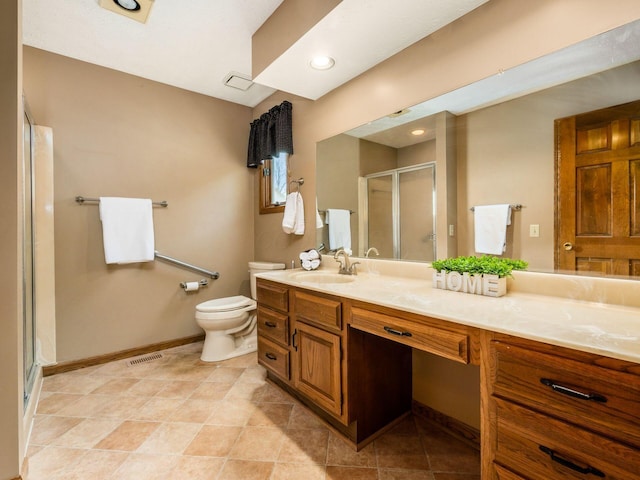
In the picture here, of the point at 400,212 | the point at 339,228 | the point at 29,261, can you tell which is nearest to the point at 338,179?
the point at 339,228

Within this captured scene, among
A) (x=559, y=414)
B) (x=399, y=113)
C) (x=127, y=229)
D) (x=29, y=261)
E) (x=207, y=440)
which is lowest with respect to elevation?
(x=207, y=440)

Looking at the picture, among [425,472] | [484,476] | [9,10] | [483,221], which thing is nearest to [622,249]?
[483,221]

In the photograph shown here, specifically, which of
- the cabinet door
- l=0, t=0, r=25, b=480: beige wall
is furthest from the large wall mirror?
l=0, t=0, r=25, b=480: beige wall

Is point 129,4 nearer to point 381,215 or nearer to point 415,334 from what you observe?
point 381,215

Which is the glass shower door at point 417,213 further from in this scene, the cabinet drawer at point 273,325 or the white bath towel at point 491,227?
the cabinet drawer at point 273,325

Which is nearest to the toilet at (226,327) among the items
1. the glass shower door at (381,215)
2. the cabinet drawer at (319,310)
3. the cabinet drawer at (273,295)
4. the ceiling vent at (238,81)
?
the cabinet drawer at (273,295)

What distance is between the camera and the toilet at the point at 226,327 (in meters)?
2.44

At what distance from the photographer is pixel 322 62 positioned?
1.88 meters

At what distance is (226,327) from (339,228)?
4.18 ft

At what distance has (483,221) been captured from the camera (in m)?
1.50

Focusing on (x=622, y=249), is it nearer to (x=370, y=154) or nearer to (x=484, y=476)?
(x=484, y=476)

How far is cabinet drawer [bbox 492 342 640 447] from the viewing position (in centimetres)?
69

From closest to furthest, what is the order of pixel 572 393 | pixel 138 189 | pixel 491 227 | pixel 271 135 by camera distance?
pixel 572 393 → pixel 491 227 → pixel 138 189 → pixel 271 135

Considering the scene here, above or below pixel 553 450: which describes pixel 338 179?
above
